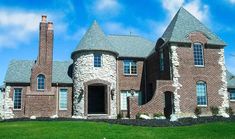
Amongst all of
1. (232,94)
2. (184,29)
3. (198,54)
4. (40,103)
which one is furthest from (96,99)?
(232,94)

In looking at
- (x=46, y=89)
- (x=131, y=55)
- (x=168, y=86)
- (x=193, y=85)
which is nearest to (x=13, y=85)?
(x=46, y=89)

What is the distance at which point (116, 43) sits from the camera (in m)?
36.1

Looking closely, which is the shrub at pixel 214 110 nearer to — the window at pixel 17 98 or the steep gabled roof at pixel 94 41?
→ the steep gabled roof at pixel 94 41

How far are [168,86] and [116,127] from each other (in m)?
10.2

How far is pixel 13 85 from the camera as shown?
32.3 metres

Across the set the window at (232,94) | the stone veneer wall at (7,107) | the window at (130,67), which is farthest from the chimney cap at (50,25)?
the window at (232,94)

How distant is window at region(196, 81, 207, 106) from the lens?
2891cm

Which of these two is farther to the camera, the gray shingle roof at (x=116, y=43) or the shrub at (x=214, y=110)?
the gray shingle roof at (x=116, y=43)

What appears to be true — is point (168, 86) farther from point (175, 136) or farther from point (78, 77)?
point (175, 136)

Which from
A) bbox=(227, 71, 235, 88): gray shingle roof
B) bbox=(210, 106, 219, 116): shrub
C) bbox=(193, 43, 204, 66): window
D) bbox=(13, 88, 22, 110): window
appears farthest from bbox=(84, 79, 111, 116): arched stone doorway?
bbox=(227, 71, 235, 88): gray shingle roof

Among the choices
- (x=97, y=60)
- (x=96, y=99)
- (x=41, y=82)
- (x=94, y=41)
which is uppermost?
(x=94, y=41)

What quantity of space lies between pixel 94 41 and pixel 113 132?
597 inches

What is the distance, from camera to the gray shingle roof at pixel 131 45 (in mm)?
34537

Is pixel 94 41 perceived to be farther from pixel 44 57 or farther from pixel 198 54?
pixel 198 54
